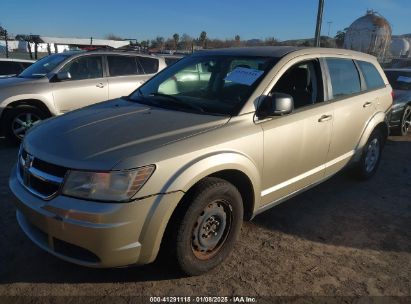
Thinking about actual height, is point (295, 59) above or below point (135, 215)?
above

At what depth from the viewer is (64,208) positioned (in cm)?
253

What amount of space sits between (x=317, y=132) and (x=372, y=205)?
1.43 meters

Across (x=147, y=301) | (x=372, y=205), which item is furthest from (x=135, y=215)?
(x=372, y=205)

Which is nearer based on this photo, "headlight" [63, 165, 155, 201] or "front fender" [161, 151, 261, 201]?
"headlight" [63, 165, 155, 201]

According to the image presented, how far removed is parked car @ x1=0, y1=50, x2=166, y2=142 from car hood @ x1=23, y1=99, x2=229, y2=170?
373 centimetres

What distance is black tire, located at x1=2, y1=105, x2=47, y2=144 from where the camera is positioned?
6727 mm

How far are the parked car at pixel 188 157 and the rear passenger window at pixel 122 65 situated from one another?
3863mm

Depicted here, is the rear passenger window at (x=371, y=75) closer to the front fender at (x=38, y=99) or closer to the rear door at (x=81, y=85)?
the rear door at (x=81, y=85)

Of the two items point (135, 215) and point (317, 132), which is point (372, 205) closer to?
point (317, 132)

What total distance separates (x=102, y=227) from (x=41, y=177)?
60cm

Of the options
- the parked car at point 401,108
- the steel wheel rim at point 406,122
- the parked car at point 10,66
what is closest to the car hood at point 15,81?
the parked car at point 10,66

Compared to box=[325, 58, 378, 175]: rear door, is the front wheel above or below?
below

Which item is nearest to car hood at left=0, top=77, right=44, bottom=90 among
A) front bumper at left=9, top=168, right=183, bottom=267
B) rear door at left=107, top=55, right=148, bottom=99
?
rear door at left=107, top=55, right=148, bottom=99

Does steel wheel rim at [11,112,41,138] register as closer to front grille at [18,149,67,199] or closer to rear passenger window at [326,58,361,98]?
front grille at [18,149,67,199]
